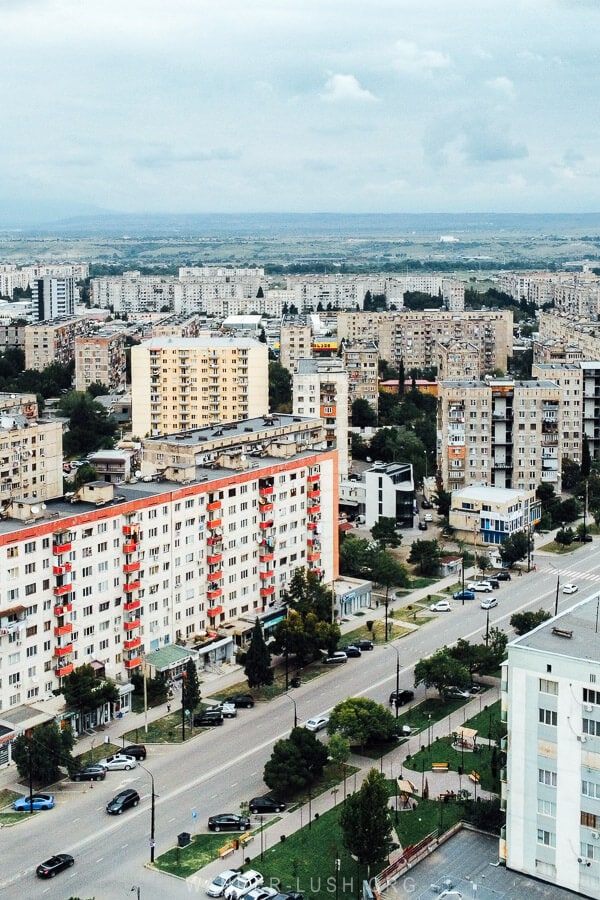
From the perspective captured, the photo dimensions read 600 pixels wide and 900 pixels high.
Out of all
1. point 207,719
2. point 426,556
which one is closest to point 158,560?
point 207,719

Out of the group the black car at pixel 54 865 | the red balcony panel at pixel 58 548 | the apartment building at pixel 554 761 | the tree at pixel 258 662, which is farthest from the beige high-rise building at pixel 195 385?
the apartment building at pixel 554 761

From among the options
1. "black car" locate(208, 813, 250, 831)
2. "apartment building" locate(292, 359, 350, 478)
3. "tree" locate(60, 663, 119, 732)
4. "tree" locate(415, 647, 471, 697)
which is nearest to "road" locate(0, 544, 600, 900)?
"black car" locate(208, 813, 250, 831)

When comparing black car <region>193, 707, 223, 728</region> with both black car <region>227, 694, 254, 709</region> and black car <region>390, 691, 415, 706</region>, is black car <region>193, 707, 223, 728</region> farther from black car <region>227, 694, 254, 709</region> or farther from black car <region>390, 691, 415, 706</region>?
black car <region>390, 691, 415, 706</region>

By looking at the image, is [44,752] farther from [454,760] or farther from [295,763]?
[454,760]

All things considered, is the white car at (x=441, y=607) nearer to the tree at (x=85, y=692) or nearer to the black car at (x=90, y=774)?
the tree at (x=85, y=692)

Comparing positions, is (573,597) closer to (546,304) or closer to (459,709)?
(459,709)

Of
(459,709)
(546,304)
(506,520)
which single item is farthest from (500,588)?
(546,304)
